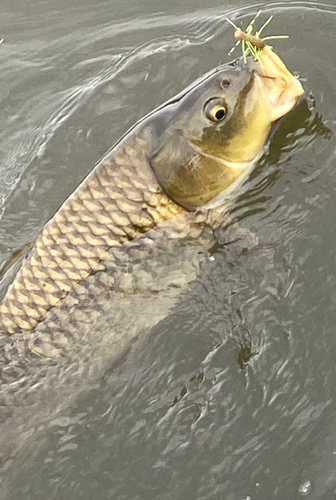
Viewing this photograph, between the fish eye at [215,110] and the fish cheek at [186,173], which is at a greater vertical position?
the fish eye at [215,110]

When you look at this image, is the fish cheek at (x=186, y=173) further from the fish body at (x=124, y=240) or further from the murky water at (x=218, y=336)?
the murky water at (x=218, y=336)

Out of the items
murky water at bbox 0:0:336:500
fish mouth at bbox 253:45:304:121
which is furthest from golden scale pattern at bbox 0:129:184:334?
fish mouth at bbox 253:45:304:121

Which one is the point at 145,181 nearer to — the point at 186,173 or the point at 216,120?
the point at 186,173

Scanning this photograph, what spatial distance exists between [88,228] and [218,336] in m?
0.85

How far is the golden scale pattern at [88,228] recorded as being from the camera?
367 centimetres

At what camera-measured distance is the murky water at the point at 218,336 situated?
3727mm

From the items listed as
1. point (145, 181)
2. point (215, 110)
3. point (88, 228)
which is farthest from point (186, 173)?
point (88, 228)

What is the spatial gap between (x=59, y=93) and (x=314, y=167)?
6.03 feet

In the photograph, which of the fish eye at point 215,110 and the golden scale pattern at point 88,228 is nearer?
the golden scale pattern at point 88,228

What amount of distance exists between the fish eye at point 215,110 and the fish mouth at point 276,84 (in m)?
0.21

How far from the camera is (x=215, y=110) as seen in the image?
379cm

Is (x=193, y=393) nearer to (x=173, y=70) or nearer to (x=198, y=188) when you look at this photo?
(x=198, y=188)

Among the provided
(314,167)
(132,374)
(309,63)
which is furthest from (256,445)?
(309,63)

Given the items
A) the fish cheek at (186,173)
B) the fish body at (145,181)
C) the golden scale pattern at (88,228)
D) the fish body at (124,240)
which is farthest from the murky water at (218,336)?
the golden scale pattern at (88,228)
